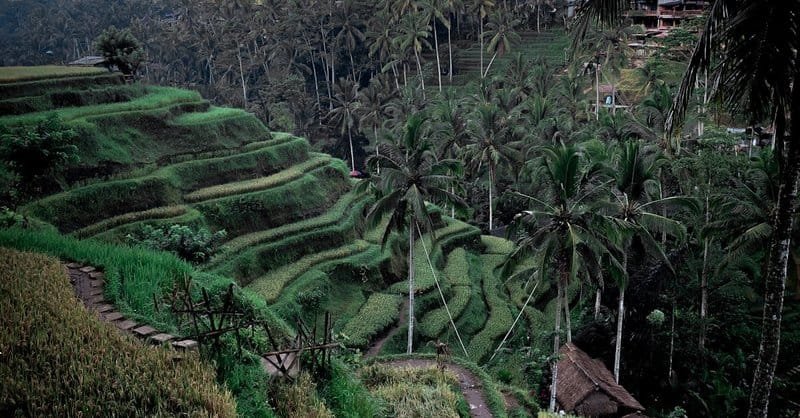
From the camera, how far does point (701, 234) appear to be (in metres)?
20.1

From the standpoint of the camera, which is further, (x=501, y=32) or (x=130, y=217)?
(x=501, y=32)

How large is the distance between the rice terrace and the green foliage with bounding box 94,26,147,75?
13 centimetres

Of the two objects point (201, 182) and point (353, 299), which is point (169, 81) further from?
point (353, 299)

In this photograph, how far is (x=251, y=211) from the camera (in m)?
24.9

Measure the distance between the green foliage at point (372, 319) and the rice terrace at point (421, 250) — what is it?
106 mm

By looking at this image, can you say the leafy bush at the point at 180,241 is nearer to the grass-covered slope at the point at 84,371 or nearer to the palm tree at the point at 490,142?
the grass-covered slope at the point at 84,371

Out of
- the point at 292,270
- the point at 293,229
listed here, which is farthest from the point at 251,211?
the point at 292,270

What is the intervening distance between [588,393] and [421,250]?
1405 cm

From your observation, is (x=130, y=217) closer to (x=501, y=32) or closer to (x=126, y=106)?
(x=126, y=106)

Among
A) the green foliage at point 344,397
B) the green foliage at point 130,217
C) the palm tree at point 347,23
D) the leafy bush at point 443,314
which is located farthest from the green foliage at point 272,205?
the palm tree at point 347,23

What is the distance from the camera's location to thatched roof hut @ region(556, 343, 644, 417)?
17516 mm

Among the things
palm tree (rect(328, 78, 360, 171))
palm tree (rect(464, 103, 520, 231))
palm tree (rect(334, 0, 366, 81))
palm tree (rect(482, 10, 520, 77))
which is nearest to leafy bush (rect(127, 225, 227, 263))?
palm tree (rect(464, 103, 520, 231))

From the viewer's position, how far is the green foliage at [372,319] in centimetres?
2141

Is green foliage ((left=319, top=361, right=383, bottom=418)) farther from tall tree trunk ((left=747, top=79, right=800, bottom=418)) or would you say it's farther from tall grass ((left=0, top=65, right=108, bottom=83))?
tall grass ((left=0, top=65, right=108, bottom=83))
